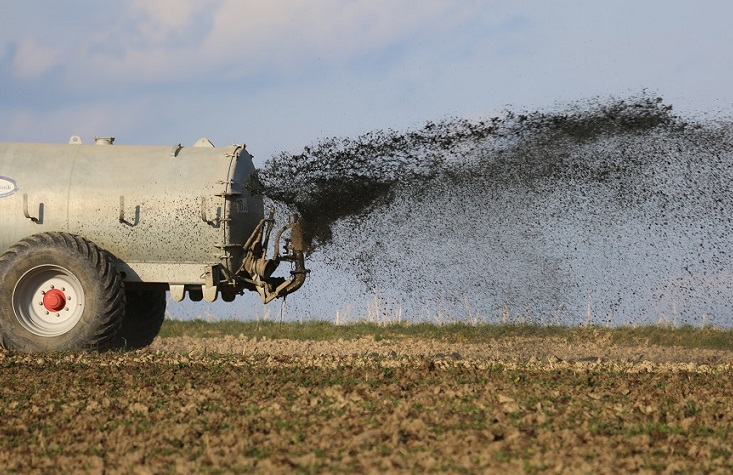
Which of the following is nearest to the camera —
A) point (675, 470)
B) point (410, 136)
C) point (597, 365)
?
point (675, 470)

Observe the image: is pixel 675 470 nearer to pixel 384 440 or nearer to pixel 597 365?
pixel 384 440

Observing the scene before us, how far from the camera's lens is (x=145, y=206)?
1349 centimetres

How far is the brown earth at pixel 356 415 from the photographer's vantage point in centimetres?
691

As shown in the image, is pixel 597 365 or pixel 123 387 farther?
pixel 597 365

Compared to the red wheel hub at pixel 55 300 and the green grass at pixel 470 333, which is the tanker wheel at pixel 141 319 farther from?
the green grass at pixel 470 333

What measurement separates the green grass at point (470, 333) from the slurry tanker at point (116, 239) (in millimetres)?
4610

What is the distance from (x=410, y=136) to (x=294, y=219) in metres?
1.94

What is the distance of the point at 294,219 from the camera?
45.6 feet

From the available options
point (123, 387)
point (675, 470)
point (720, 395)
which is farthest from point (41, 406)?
point (720, 395)

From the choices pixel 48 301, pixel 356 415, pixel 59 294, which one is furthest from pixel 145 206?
pixel 356 415

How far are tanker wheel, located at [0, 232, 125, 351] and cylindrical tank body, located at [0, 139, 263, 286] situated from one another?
1.19 feet

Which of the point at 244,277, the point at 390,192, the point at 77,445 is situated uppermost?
the point at 390,192

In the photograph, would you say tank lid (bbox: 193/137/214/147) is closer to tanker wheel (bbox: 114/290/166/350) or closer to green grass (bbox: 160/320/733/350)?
tanker wheel (bbox: 114/290/166/350)

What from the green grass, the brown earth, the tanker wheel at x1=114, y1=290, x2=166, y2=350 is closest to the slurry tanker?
the brown earth
